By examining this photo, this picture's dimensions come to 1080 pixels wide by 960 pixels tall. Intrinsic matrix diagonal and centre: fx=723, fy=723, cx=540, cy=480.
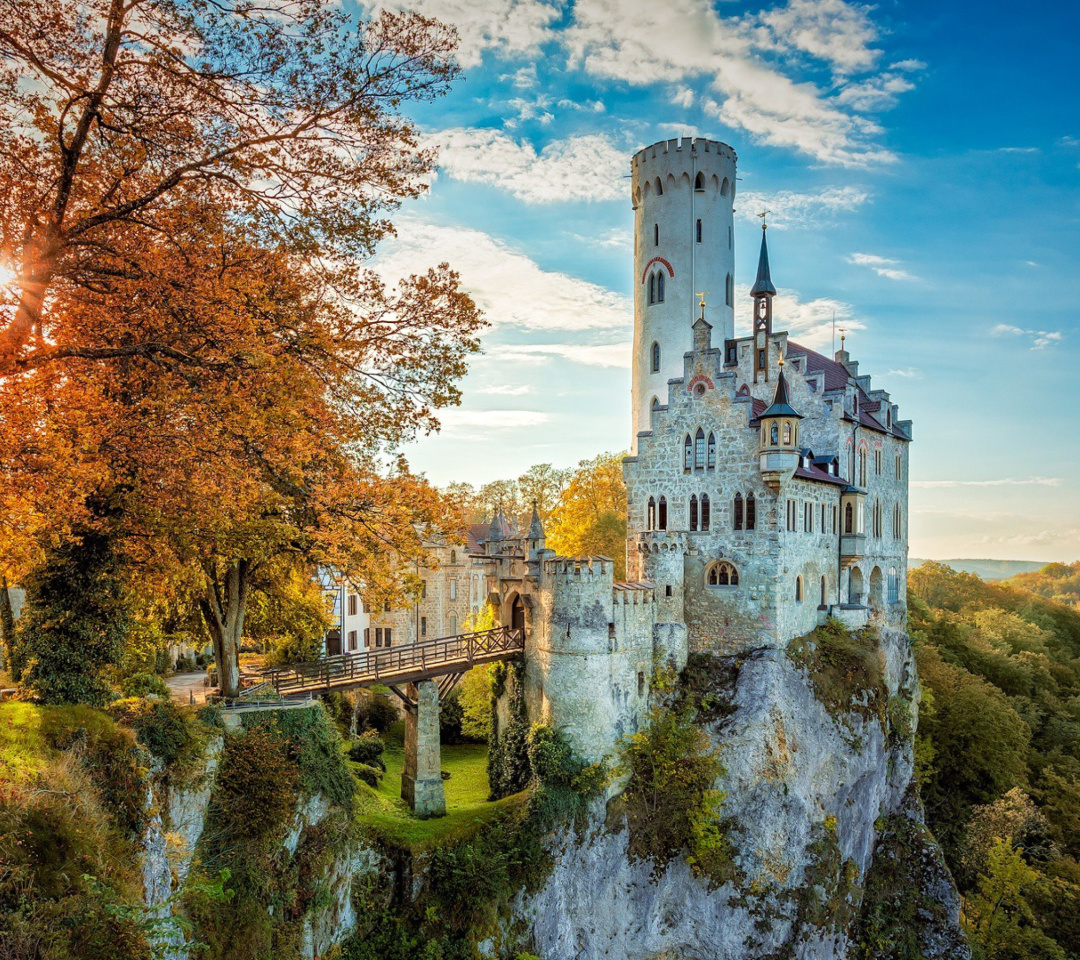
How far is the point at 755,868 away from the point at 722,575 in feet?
38.1

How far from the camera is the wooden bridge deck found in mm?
24969

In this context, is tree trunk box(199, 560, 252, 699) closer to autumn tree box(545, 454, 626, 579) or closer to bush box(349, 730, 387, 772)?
bush box(349, 730, 387, 772)

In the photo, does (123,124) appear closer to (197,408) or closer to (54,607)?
(197,408)

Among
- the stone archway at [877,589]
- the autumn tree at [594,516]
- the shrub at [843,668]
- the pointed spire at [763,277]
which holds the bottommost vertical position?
the shrub at [843,668]

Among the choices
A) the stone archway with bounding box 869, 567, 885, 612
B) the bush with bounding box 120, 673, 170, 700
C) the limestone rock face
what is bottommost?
the limestone rock face

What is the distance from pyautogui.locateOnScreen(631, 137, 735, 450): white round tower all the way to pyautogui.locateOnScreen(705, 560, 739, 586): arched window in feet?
32.3

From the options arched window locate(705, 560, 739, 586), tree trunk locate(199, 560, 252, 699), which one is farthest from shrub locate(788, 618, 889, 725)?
tree trunk locate(199, 560, 252, 699)

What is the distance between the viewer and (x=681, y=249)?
125ft

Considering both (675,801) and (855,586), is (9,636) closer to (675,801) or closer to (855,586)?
(675,801)

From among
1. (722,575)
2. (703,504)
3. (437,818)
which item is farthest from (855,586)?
(437,818)

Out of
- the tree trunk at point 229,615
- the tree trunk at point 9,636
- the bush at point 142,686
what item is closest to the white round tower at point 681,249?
the tree trunk at point 229,615

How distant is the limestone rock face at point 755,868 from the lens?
90.0 ft

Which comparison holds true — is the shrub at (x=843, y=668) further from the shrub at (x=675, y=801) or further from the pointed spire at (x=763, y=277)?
the pointed spire at (x=763, y=277)

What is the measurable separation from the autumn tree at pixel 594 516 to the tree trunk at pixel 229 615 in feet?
86.8
